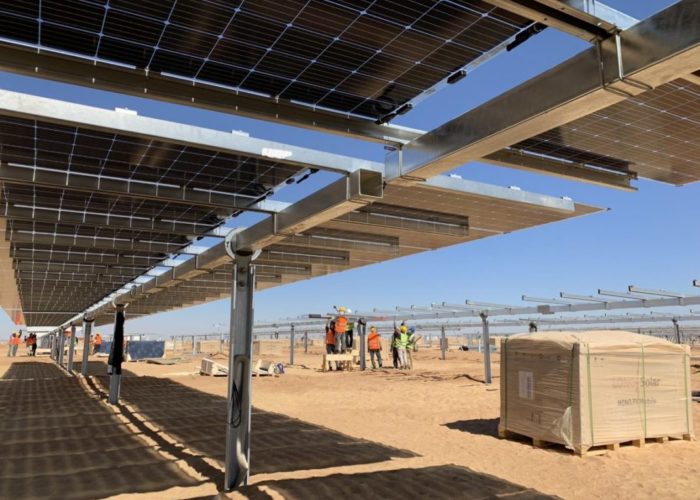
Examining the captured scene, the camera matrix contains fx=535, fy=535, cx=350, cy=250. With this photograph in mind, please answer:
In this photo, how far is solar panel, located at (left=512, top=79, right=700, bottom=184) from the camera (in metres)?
4.88

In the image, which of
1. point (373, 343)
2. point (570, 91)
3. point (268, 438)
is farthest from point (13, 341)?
point (570, 91)

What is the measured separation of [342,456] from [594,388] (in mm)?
4491

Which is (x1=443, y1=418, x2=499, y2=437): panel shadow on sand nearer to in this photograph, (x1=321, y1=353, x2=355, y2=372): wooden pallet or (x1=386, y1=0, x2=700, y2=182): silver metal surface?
(x1=386, y1=0, x2=700, y2=182): silver metal surface

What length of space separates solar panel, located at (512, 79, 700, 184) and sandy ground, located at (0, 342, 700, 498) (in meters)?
4.28

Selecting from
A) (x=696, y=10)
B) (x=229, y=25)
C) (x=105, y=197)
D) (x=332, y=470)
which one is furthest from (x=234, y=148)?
(x=332, y=470)

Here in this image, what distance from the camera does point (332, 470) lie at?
311 inches

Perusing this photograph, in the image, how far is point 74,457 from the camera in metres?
8.74

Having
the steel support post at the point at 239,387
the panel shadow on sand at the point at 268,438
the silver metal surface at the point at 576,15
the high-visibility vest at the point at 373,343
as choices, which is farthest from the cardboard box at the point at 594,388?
the high-visibility vest at the point at 373,343

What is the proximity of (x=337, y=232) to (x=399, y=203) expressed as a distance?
2.45 m

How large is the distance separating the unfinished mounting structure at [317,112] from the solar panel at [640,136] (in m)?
0.02

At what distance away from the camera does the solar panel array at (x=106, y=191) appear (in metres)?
5.96

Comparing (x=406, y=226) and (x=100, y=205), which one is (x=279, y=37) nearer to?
(x=406, y=226)

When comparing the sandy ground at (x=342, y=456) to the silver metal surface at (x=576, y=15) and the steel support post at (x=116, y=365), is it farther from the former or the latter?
the silver metal surface at (x=576, y=15)

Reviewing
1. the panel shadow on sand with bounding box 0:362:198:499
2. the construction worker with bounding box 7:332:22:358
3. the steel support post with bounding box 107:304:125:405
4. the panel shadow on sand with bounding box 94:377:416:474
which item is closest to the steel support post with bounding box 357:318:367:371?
the panel shadow on sand with bounding box 94:377:416:474
